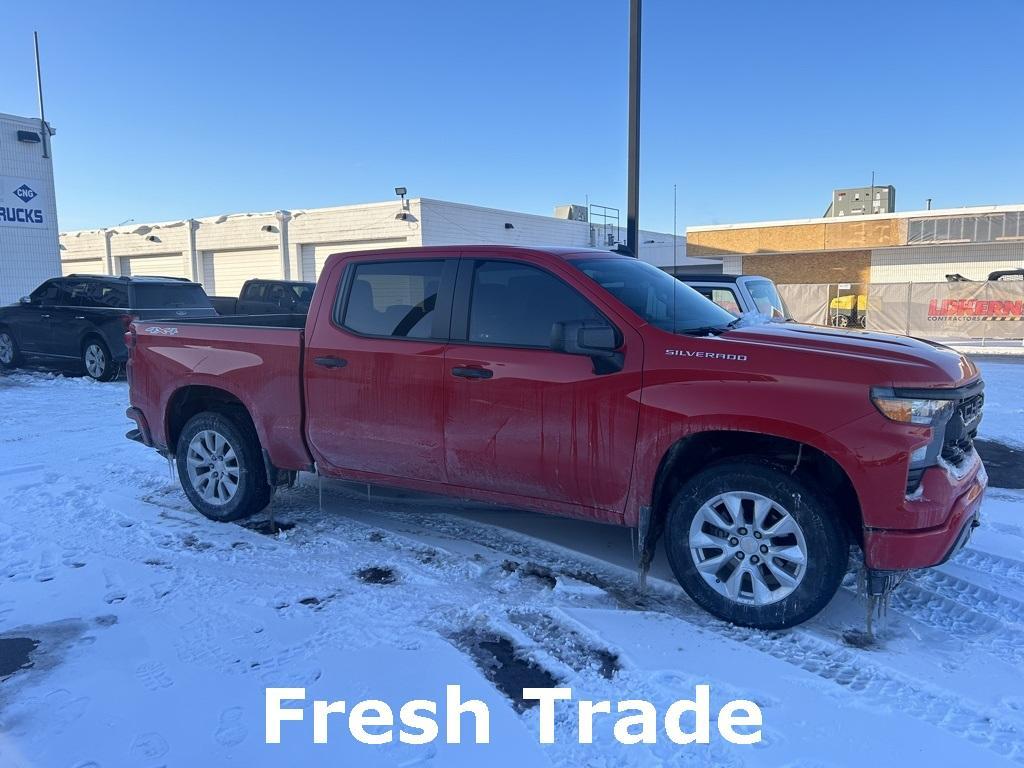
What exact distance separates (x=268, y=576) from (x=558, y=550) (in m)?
1.80

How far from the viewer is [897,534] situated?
341cm

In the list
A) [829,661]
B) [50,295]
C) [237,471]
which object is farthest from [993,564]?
[50,295]

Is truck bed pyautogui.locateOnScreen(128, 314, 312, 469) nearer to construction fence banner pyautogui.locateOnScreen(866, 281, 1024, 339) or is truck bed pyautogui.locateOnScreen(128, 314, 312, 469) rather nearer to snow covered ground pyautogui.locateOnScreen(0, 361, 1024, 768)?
snow covered ground pyautogui.locateOnScreen(0, 361, 1024, 768)

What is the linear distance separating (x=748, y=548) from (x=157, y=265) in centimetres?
3753

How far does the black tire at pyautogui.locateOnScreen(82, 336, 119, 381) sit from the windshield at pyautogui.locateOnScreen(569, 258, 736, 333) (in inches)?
439

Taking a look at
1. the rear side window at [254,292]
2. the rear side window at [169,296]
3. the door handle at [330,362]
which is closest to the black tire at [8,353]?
the rear side window at [169,296]

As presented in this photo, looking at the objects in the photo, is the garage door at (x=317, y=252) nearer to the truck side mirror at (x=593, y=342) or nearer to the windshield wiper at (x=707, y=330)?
the windshield wiper at (x=707, y=330)

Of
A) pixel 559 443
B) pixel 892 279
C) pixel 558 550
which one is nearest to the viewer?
pixel 559 443

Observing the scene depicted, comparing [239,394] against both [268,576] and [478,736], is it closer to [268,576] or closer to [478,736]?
[268,576]

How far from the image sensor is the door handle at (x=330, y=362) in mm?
4781

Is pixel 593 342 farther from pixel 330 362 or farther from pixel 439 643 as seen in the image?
pixel 330 362

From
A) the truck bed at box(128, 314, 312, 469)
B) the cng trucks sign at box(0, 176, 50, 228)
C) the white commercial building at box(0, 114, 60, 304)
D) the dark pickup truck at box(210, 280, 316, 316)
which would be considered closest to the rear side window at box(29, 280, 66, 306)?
the dark pickup truck at box(210, 280, 316, 316)

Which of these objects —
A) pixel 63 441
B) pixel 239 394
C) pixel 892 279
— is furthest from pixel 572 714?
pixel 892 279

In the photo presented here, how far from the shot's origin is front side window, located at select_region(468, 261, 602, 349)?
421cm
